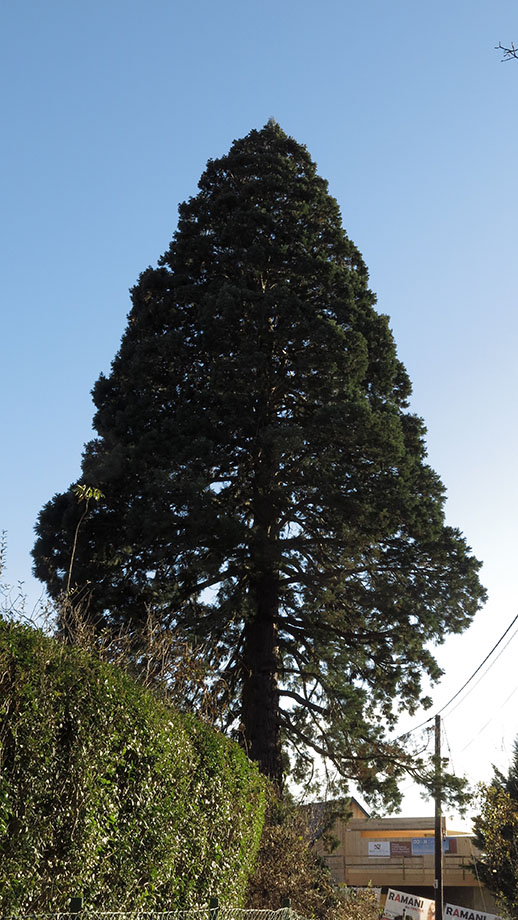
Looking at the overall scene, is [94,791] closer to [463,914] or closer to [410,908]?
[410,908]

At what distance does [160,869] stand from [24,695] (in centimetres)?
223

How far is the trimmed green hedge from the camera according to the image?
5555 millimetres

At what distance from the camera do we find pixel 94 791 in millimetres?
6160

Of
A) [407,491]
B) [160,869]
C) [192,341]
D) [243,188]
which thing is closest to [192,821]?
[160,869]

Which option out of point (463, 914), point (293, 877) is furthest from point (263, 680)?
point (463, 914)

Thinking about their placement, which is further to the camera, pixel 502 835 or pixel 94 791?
pixel 502 835

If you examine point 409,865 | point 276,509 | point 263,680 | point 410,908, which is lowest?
point 410,908

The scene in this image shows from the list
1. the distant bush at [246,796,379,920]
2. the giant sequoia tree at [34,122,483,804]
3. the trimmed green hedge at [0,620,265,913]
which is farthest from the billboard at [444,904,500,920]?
the trimmed green hedge at [0,620,265,913]

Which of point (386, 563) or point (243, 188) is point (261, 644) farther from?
point (243, 188)

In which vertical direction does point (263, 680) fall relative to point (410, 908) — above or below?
above

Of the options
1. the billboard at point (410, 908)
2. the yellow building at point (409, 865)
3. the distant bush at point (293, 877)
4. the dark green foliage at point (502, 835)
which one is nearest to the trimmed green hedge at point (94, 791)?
the distant bush at point (293, 877)

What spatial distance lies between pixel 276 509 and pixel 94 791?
11.5 m

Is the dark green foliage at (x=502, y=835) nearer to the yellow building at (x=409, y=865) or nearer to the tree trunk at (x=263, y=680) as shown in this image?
the tree trunk at (x=263, y=680)

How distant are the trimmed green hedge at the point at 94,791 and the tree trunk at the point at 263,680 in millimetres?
7341
